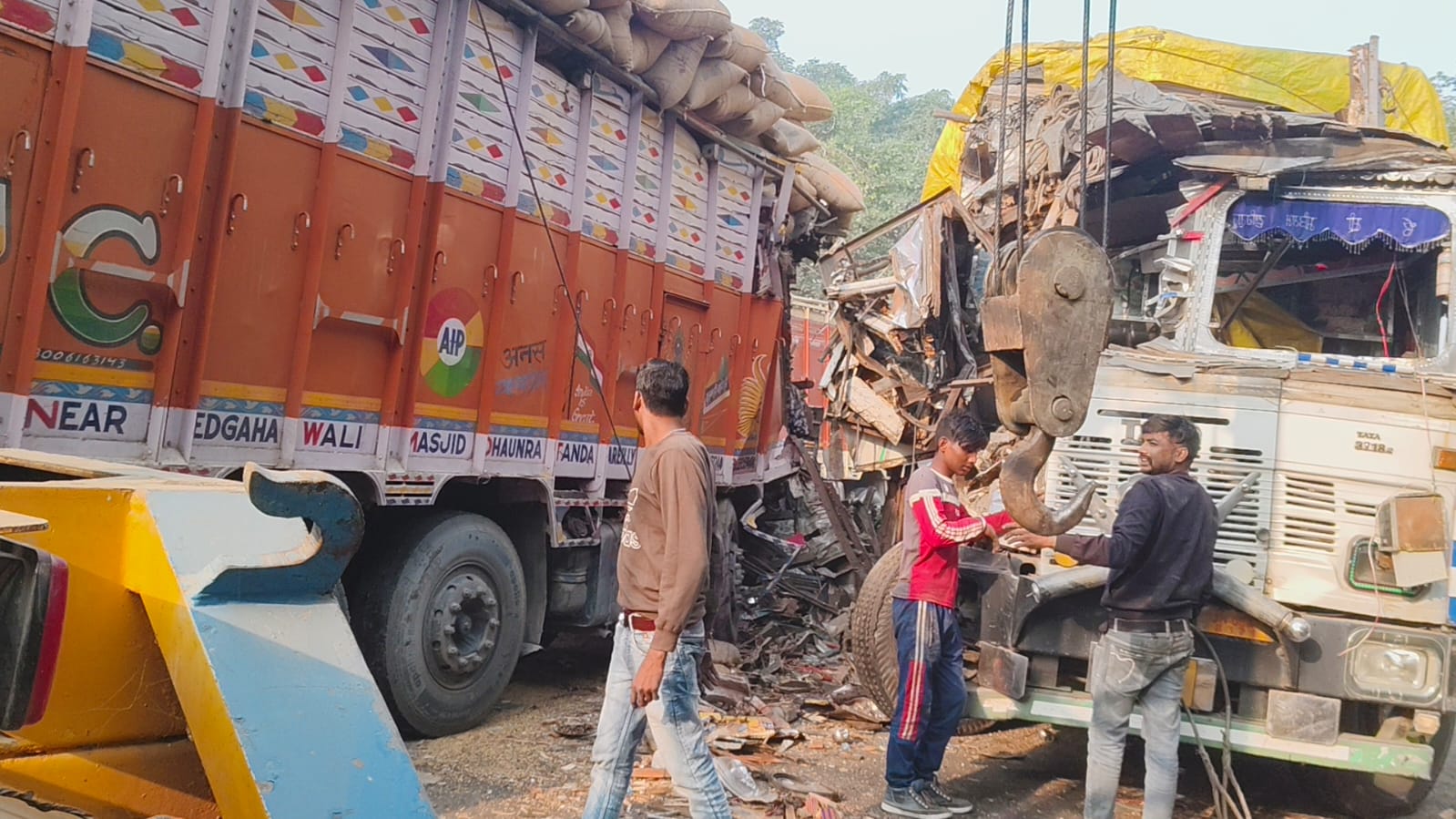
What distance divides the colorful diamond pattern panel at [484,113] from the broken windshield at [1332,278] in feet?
11.9

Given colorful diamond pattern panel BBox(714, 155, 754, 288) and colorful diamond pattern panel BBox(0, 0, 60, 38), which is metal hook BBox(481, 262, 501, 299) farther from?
colorful diamond pattern panel BBox(714, 155, 754, 288)

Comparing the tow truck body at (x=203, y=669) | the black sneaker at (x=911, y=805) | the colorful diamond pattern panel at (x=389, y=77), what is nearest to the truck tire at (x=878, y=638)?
the black sneaker at (x=911, y=805)

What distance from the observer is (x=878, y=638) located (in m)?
5.14

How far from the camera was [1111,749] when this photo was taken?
4070mm

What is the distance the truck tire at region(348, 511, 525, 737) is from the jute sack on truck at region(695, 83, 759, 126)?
308 cm

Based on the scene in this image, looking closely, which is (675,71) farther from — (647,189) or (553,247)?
(553,247)

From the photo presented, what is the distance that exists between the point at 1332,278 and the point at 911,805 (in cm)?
361

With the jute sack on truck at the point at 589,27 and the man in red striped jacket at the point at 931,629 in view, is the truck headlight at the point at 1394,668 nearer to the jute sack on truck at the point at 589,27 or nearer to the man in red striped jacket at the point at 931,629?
the man in red striped jacket at the point at 931,629

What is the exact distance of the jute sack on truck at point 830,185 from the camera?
29.1 feet

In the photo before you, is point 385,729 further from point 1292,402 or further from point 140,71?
point 1292,402

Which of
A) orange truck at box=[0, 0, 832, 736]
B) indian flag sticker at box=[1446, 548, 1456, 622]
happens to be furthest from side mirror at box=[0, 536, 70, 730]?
indian flag sticker at box=[1446, 548, 1456, 622]

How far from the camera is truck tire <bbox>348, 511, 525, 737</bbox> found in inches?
194

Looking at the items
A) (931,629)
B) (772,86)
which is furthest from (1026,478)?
(772,86)

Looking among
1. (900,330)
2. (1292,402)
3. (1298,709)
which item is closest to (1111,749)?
(1298,709)
